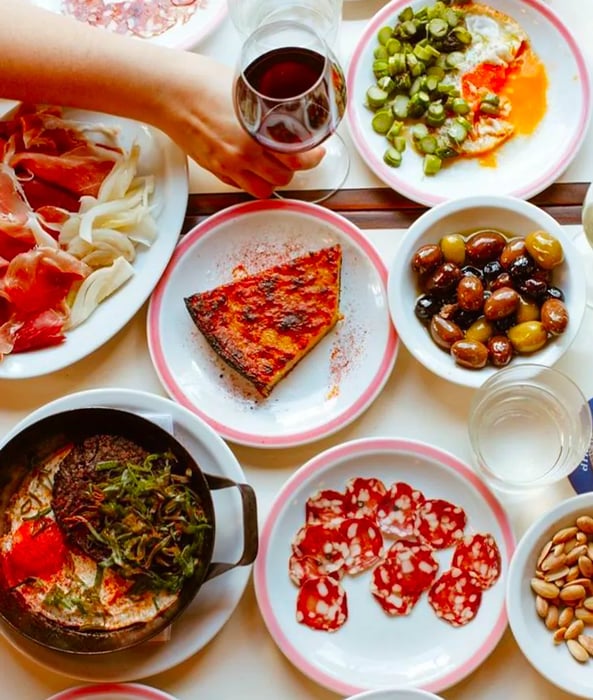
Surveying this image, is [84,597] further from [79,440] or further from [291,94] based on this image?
[291,94]

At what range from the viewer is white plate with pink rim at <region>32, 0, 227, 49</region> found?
5.73 feet

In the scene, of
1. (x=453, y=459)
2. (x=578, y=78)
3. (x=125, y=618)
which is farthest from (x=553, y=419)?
(x=125, y=618)

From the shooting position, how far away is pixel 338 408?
1.62 metres

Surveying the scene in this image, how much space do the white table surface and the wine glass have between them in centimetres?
25

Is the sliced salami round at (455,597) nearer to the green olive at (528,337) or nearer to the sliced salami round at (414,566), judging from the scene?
the sliced salami round at (414,566)

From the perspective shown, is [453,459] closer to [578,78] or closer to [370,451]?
[370,451]

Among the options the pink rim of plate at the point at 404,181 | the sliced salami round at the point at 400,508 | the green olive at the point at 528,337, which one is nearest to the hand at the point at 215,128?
the pink rim of plate at the point at 404,181

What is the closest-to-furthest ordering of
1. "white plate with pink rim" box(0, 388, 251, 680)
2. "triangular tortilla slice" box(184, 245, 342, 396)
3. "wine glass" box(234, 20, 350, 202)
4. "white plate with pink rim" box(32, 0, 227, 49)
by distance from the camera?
"wine glass" box(234, 20, 350, 202) → "white plate with pink rim" box(0, 388, 251, 680) → "triangular tortilla slice" box(184, 245, 342, 396) → "white plate with pink rim" box(32, 0, 227, 49)

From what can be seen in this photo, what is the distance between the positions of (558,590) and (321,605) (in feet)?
1.27

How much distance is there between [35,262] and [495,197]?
79 cm

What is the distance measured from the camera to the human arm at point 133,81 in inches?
62.5

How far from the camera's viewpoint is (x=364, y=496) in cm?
161

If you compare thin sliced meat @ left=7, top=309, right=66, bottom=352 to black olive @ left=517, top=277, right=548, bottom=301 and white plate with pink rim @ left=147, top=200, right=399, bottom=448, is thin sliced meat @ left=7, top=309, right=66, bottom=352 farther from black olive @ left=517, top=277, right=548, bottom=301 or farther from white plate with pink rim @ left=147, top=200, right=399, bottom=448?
black olive @ left=517, top=277, right=548, bottom=301

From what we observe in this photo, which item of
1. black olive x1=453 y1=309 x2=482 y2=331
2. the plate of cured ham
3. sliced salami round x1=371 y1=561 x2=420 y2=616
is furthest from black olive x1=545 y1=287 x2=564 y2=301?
the plate of cured ham
